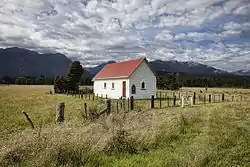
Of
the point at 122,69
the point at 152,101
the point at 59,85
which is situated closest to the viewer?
the point at 152,101

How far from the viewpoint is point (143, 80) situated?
141 feet

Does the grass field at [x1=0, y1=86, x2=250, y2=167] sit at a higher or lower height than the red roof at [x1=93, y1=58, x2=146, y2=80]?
lower

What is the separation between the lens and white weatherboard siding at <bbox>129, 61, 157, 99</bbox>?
42.2m

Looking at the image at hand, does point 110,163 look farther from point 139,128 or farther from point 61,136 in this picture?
point 139,128

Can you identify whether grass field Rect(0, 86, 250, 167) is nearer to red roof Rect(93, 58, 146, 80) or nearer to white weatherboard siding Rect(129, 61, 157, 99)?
white weatherboard siding Rect(129, 61, 157, 99)

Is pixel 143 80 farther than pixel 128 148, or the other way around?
pixel 143 80

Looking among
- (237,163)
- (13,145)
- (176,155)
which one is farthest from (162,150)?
(13,145)

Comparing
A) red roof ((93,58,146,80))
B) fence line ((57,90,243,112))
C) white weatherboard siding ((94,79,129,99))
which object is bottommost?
fence line ((57,90,243,112))

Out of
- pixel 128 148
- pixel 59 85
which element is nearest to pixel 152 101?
pixel 128 148

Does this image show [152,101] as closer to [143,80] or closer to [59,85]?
[143,80]

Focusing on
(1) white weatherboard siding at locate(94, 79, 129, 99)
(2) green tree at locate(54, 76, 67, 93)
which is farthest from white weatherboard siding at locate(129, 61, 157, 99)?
(2) green tree at locate(54, 76, 67, 93)

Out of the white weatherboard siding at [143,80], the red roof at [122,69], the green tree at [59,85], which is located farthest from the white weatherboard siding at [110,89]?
the green tree at [59,85]

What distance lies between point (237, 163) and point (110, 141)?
11.1ft

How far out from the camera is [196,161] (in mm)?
7191
